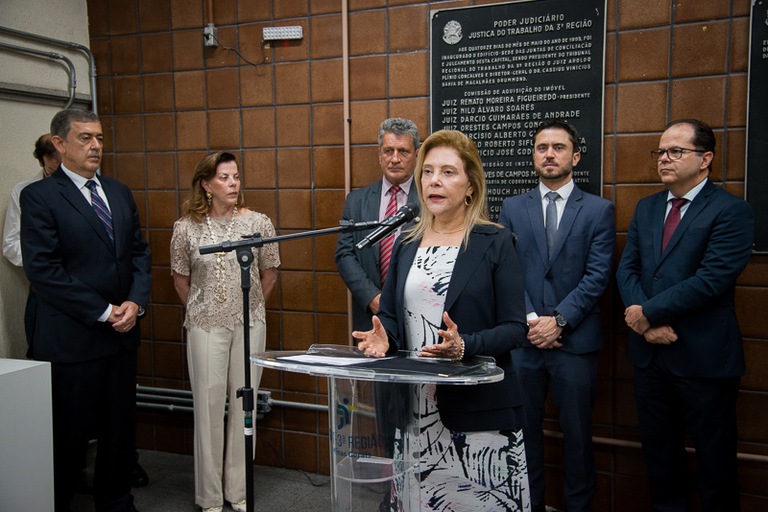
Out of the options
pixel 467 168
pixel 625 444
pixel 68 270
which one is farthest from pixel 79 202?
pixel 625 444

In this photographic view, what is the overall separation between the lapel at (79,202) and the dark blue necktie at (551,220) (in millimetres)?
2106

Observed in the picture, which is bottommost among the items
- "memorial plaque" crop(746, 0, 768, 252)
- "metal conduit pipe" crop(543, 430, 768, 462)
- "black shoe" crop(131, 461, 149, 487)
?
"black shoe" crop(131, 461, 149, 487)

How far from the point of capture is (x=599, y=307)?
311 centimetres

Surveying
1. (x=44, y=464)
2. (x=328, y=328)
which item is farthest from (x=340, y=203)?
(x=44, y=464)

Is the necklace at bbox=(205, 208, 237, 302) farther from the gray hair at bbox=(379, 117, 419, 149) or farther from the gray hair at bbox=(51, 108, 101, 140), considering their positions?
the gray hair at bbox=(379, 117, 419, 149)

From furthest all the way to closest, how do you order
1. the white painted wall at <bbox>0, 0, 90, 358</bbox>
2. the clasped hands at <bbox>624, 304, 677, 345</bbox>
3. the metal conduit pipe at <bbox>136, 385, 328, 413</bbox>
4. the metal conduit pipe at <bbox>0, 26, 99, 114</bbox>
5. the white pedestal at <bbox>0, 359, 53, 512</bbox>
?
the metal conduit pipe at <bbox>136, 385, 328, 413</bbox> < the metal conduit pipe at <bbox>0, 26, 99, 114</bbox> < the white painted wall at <bbox>0, 0, 90, 358</bbox> < the clasped hands at <bbox>624, 304, 677, 345</bbox> < the white pedestal at <bbox>0, 359, 53, 512</bbox>

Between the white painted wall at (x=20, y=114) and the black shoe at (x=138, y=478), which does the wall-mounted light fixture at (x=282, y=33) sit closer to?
the white painted wall at (x=20, y=114)

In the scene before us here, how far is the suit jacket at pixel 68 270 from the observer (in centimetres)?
295

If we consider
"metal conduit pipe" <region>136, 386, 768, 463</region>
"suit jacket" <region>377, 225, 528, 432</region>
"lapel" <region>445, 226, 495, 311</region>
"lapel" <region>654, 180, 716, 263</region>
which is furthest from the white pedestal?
"lapel" <region>654, 180, 716, 263</region>

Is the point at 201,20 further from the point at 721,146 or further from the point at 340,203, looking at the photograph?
the point at 721,146

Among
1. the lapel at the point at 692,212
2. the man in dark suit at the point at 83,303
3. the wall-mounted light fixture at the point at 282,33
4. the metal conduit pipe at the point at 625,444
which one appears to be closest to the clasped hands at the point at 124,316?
the man in dark suit at the point at 83,303

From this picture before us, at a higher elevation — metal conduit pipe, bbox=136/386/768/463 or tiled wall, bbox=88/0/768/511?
tiled wall, bbox=88/0/768/511

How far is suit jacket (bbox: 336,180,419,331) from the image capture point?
3184 millimetres

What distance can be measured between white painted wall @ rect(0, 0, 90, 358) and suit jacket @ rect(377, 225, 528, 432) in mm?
2610
